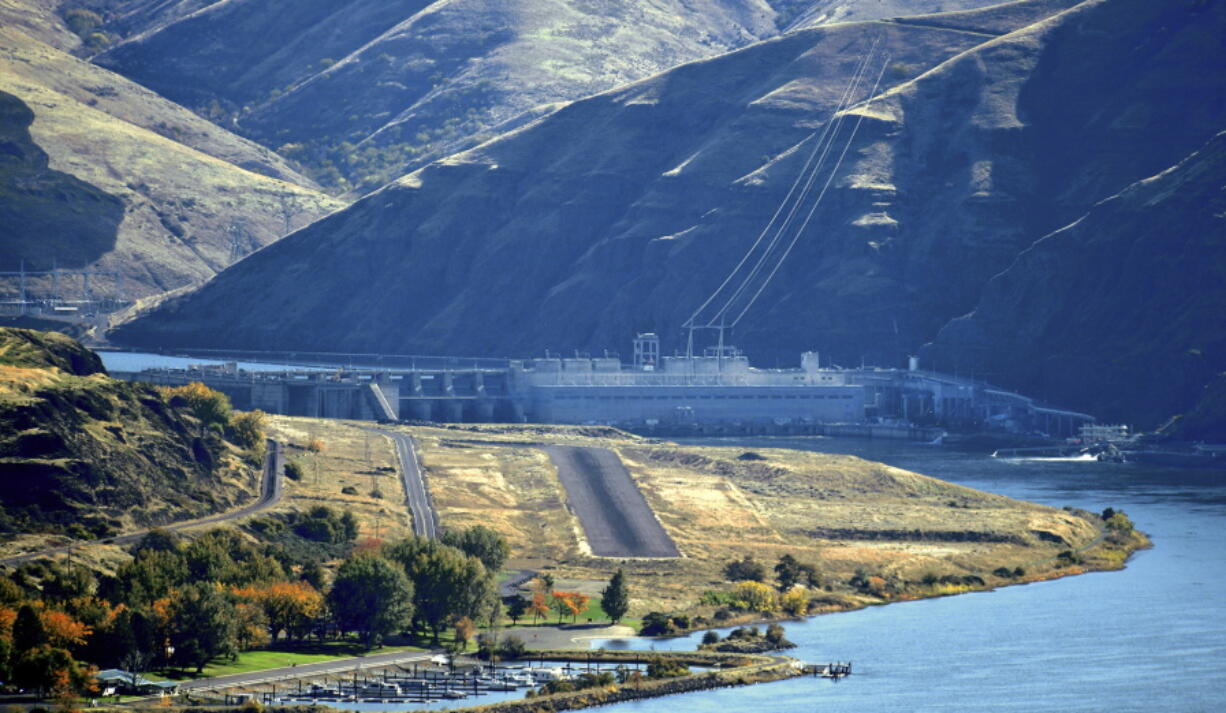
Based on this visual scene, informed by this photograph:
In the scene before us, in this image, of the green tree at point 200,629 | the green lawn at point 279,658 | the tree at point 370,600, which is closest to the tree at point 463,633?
the green lawn at point 279,658

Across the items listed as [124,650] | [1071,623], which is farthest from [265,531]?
[1071,623]

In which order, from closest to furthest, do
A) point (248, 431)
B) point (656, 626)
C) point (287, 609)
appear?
point (287, 609)
point (656, 626)
point (248, 431)

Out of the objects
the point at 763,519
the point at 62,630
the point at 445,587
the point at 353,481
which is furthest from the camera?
the point at 353,481

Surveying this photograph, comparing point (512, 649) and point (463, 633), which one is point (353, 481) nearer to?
point (463, 633)

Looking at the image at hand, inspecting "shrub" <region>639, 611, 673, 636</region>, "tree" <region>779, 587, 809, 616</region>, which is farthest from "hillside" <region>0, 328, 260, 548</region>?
"tree" <region>779, 587, 809, 616</region>

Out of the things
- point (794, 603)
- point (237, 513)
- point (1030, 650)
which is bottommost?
point (1030, 650)

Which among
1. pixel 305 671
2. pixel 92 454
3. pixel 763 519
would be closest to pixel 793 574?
pixel 763 519
